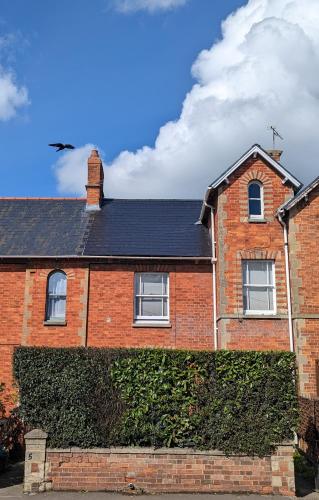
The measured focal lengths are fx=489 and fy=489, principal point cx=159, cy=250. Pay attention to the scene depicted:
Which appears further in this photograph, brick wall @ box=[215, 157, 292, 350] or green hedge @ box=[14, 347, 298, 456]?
brick wall @ box=[215, 157, 292, 350]

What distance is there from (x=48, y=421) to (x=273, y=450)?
486cm

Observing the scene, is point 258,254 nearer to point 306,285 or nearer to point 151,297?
point 306,285

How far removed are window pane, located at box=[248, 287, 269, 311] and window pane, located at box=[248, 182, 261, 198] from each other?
11.0ft

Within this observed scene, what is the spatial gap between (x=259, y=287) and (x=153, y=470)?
765 cm

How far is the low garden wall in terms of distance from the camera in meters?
10.2

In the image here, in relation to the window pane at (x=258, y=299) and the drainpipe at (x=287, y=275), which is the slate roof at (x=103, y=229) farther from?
the drainpipe at (x=287, y=275)

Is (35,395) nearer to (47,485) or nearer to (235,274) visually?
(47,485)

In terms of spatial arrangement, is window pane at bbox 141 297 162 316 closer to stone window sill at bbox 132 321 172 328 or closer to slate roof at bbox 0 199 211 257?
stone window sill at bbox 132 321 172 328

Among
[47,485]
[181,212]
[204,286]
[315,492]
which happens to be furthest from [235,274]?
[47,485]

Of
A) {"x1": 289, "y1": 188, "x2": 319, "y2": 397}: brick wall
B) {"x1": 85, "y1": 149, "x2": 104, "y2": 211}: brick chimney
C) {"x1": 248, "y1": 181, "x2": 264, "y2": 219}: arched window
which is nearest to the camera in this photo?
{"x1": 289, "y1": 188, "x2": 319, "y2": 397}: brick wall

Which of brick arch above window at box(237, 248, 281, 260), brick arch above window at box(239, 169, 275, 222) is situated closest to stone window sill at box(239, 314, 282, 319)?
brick arch above window at box(237, 248, 281, 260)

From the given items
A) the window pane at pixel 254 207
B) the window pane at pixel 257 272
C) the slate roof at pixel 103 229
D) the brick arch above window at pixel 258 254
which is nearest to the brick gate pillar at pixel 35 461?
the slate roof at pixel 103 229

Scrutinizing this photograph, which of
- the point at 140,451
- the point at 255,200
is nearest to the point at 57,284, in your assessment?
the point at 255,200

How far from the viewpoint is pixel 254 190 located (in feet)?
56.5
